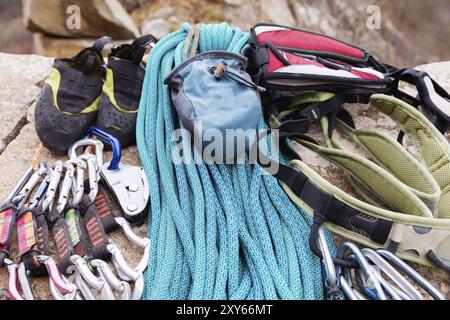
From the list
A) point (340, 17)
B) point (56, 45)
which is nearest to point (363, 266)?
point (56, 45)

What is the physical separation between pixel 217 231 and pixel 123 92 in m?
0.62

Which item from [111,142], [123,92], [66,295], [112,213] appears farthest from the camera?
[123,92]

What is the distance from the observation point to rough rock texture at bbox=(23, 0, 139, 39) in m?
4.64

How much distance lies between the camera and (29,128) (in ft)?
5.61

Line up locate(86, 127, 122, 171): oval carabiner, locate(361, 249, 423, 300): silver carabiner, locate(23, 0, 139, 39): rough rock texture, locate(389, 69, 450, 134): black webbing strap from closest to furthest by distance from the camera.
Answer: locate(361, 249, 423, 300): silver carabiner, locate(86, 127, 122, 171): oval carabiner, locate(389, 69, 450, 134): black webbing strap, locate(23, 0, 139, 39): rough rock texture

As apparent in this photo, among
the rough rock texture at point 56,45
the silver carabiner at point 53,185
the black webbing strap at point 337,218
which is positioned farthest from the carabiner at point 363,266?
the rough rock texture at point 56,45

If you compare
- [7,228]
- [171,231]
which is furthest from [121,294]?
[7,228]

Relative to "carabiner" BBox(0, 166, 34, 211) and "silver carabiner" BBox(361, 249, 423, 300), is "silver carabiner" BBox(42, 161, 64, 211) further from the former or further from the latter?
"silver carabiner" BBox(361, 249, 423, 300)

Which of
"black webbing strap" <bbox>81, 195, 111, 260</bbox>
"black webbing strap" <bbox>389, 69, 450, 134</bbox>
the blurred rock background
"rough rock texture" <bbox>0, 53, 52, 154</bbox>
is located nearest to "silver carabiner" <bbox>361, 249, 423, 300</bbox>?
"black webbing strap" <bbox>81, 195, 111, 260</bbox>

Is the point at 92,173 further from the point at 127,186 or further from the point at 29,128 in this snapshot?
the point at 29,128

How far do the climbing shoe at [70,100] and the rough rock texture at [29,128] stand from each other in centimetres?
9
